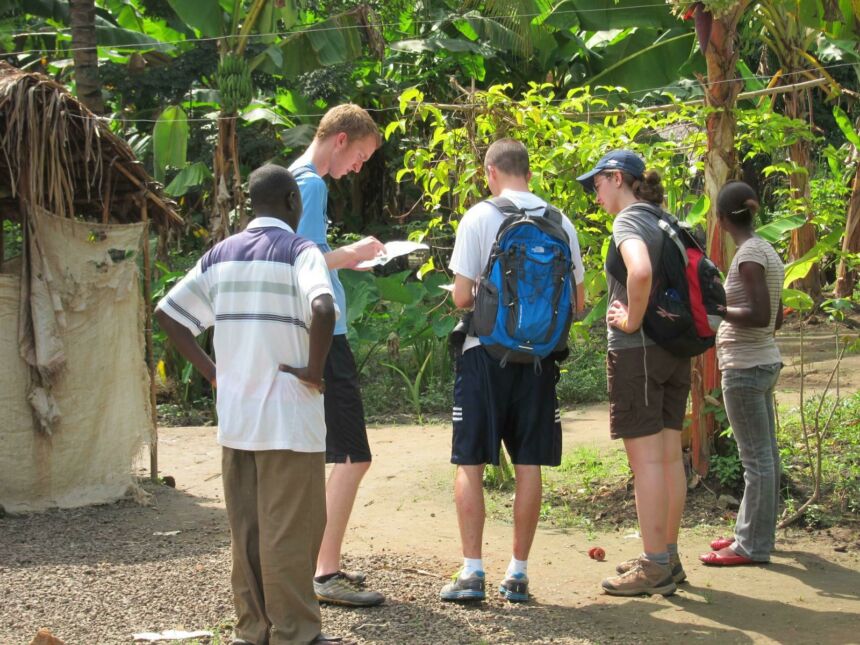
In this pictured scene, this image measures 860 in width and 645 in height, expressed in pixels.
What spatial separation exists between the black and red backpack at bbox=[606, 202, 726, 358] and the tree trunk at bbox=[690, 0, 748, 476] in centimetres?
135

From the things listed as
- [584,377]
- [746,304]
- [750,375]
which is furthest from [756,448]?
[584,377]

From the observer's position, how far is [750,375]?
512 centimetres

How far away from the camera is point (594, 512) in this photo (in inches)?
246

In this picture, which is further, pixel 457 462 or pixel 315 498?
pixel 457 462

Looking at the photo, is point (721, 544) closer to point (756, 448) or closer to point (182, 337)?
point (756, 448)

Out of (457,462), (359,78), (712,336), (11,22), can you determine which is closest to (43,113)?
(457,462)

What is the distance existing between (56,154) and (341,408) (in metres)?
3.51

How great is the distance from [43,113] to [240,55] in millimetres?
5647

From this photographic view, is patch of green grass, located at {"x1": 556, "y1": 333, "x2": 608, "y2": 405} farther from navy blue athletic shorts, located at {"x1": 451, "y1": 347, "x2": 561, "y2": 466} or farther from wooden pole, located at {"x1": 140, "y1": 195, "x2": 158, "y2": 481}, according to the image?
navy blue athletic shorts, located at {"x1": 451, "y1": 347, "x2": 561, "y2": 466}

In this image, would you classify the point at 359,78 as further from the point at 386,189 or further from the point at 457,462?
the point at 457,462

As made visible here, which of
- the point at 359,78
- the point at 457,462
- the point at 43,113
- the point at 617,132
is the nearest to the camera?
the point at 457,462

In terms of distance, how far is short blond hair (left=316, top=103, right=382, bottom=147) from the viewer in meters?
4.70

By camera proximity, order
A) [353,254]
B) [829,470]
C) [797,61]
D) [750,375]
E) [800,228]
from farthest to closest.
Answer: [800,228] → [797,61] → [829,470] → [750,375] → [353,254]

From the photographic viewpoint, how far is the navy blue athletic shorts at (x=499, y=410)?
459 centimetres
